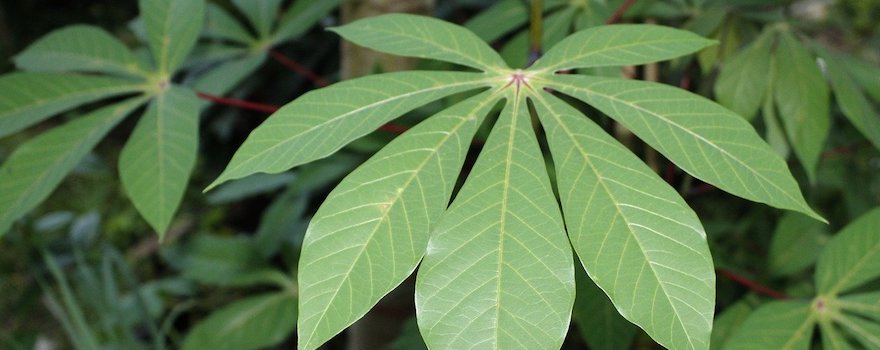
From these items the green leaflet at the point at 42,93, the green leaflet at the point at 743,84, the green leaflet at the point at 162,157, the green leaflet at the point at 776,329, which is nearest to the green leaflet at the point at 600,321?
the green leaflet at the point at 776,329

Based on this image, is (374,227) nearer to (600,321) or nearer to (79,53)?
(600,321)

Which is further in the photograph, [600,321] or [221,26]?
[221,26]

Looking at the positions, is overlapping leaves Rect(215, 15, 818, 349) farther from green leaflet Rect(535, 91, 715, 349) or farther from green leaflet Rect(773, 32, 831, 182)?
green leaflet Rect(773, 32, 831, 182)

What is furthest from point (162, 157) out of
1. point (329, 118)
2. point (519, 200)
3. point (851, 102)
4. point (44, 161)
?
point (851, 102)

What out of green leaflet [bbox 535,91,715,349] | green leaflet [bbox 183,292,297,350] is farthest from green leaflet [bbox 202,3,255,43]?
green leaflet [bbox 535,91,715,349]

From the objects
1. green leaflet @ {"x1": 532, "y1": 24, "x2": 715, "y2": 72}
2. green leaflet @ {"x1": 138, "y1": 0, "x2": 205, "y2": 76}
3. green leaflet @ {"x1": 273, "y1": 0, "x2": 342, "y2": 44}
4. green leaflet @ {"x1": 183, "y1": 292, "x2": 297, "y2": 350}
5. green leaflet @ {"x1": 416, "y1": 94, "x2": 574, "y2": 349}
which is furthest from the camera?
green leaflet @ {"x1": 183, "y1": 292, "x2": 297, "y2": 350}

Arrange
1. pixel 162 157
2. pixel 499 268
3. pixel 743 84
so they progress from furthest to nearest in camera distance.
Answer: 1. pixel 743 84
2. pixel 162 157
3. pixel 499 268

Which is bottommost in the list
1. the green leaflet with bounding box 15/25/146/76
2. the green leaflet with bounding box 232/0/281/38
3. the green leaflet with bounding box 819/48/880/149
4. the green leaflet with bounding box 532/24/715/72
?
the green leaflet with bounding box 532/24/715/72

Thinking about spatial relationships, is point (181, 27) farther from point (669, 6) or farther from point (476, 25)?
point (669, 6)
